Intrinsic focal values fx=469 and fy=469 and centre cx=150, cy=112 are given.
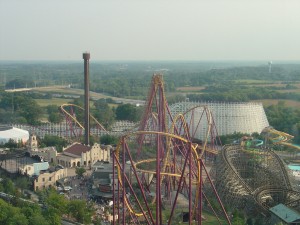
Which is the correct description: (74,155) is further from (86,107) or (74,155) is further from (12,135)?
(12,135)

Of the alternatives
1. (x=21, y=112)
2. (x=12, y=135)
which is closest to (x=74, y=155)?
(x=12, y=135)

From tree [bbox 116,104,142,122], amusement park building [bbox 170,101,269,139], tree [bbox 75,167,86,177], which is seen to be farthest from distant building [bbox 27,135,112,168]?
tree [bbox 116,104,142,122]

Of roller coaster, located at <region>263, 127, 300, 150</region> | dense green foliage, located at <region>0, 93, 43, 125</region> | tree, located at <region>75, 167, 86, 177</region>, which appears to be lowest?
dense green foliage, located at <region>0, 93, 43, 125</region>

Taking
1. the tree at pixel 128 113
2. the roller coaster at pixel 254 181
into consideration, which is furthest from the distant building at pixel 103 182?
the tree at pixel 128 113

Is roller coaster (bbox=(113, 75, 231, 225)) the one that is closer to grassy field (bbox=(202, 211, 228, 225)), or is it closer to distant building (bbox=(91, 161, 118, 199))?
grassy field (bbox=(202, 211, 228, 225))

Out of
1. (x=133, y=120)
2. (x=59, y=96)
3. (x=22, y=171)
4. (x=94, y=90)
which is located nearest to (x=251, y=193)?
(x=22, y=171)

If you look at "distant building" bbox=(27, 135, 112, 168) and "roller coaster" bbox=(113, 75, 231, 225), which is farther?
"distant building" bbox=(27, 135, 112, 168)

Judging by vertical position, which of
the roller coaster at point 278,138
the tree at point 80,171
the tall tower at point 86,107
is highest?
the tall tower at point 86,107

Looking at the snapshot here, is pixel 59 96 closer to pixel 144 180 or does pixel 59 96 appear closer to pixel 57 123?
pixel 57 123

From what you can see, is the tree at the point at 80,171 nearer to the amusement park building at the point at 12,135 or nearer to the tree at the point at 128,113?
the amusement park building at the point at 12,135
